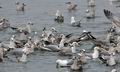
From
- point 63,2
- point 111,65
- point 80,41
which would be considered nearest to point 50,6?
point 63,2

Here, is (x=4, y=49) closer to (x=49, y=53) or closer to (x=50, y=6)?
(x=49, y=53)

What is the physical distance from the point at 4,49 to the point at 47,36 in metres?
3.53

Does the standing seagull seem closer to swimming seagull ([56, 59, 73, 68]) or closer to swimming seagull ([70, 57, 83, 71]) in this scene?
swimming seagull ([56, 59, 73, 68])

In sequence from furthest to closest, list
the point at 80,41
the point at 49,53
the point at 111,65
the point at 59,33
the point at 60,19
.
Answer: the point at 60,19 → the point at 59,33 → the point at 80,41 → the point at 49,53 → the point at 111,65

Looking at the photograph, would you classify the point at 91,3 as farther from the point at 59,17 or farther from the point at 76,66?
the point at 76,66

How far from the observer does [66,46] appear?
34000 mm

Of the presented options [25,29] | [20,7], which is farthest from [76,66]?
[20,7]

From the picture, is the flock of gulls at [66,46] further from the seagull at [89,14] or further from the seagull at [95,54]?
the seagull at [89,14]

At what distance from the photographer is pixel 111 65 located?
97.5 ft

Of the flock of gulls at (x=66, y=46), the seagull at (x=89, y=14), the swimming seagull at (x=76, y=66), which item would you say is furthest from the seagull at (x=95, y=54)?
the seagull at (x=89, y=14)

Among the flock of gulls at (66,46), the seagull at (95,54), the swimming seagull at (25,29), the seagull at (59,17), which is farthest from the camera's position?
the seagull at (59,17)

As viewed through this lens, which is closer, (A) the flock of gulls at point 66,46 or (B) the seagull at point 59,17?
(A) the flock of gulls at point 66,46

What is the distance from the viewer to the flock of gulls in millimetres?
29953

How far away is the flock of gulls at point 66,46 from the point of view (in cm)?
2995
